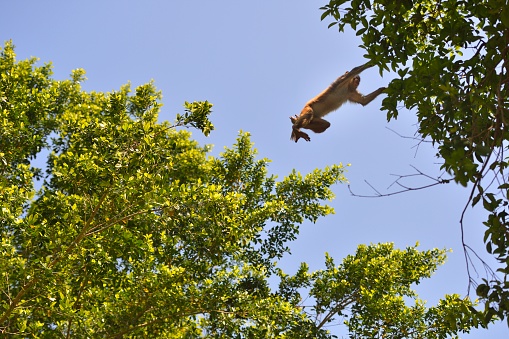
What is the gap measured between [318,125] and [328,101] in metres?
0.46

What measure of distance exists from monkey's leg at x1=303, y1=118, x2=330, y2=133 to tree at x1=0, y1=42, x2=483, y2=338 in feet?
5.52

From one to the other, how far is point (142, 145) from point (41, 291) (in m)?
2.33

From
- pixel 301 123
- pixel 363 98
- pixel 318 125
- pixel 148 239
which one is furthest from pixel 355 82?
pixel 148 239

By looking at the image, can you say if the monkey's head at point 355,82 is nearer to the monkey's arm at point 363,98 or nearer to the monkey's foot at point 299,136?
the monkey's arm at point 363,98

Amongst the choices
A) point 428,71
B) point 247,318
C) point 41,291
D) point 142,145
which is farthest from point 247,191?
point 428,71

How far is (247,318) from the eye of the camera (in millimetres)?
8945

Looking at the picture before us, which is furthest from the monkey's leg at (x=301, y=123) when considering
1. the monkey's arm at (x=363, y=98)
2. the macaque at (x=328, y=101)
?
→ the monkey's arm at (x=363, y=98)

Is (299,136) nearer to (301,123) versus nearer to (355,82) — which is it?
(301,123)

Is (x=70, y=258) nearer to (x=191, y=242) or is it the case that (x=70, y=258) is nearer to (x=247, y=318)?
(x=191, y=242)

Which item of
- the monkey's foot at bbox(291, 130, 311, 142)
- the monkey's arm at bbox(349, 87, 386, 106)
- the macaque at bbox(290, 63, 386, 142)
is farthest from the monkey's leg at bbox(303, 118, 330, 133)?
the monkey's arm at bbox(349, 87, 386, 106)

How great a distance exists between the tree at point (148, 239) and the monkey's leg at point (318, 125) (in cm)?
168

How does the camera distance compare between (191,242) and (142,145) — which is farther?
(191,242)

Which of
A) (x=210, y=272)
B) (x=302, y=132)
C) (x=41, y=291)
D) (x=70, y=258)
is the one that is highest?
(x=302, y=132)

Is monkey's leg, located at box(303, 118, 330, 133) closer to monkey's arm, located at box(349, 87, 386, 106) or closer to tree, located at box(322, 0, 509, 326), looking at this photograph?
monkey's arm, located at box(349, 87, 386, 106)
